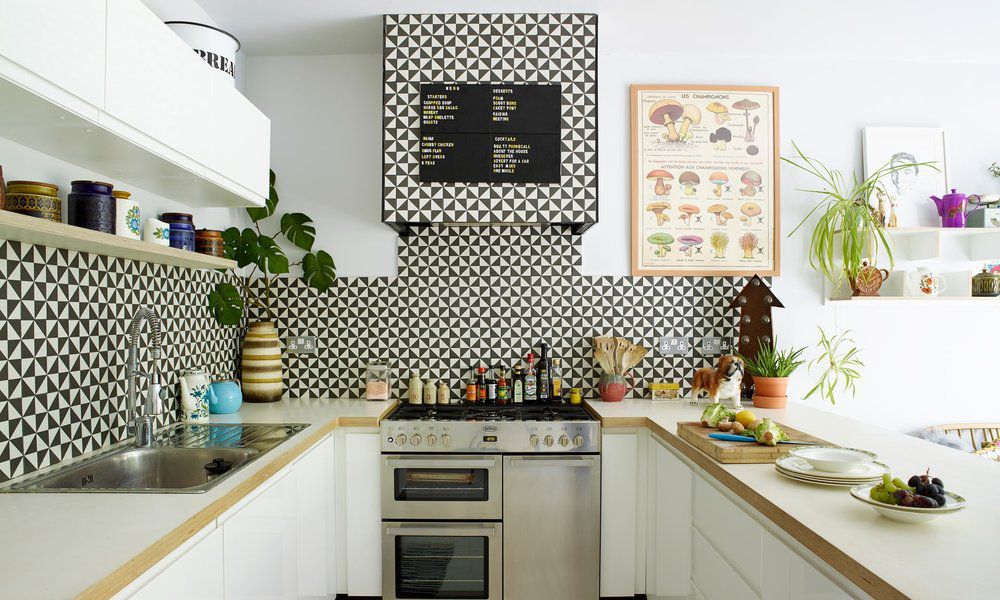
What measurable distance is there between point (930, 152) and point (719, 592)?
2802mm

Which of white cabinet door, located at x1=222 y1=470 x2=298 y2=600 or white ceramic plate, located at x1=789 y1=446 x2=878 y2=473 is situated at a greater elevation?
white ceramic plate, located at x1=789 y1=446 x2=878 y2=473

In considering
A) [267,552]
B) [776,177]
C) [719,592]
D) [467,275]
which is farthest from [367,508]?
[776,177]

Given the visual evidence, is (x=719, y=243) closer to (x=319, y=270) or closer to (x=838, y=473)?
(x=838, y=473)

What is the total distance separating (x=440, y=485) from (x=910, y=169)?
3.05m

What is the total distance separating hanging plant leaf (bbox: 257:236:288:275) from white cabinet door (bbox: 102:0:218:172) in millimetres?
1066

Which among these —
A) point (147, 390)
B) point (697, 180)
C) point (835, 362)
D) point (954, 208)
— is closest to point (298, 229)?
point (147, 390)

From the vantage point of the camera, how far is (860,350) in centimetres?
334

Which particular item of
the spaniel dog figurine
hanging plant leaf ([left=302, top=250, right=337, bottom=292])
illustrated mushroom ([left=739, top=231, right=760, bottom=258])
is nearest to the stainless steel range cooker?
the spaniel dog figurine

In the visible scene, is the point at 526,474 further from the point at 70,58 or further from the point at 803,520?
the point at 70,58

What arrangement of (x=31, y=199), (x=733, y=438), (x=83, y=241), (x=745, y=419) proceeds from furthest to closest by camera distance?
(x=745, y=419), (x=733, y=438), (x=83, y=241), (x=31, y=199)

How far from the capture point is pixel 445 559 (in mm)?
2725

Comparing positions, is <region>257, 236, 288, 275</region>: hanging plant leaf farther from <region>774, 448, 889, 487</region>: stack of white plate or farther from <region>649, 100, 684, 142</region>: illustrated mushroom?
<region>774, 448, 889, 487</region>: stack of white plate

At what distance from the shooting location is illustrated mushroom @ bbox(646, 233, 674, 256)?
10.9 ft

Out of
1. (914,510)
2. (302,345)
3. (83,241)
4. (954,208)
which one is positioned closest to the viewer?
(914,510)
